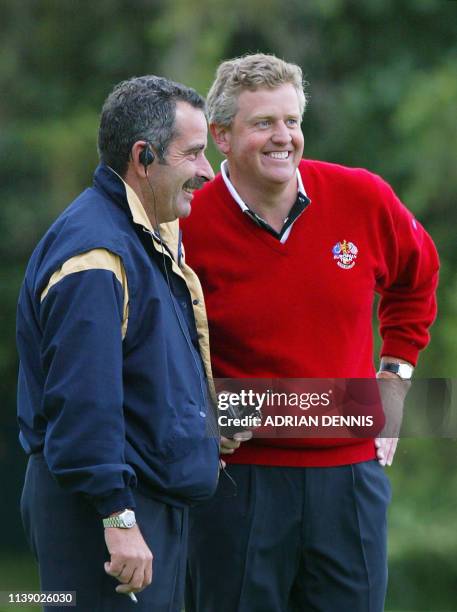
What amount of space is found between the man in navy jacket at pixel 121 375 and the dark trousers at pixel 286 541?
331 mm

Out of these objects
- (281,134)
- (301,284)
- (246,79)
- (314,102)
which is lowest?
(301,284)

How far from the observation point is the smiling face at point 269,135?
2.67 meters

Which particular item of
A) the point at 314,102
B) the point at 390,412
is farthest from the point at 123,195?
the point at 314,102

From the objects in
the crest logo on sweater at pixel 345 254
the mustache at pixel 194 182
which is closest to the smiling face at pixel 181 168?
the mustache at pixel 194 182

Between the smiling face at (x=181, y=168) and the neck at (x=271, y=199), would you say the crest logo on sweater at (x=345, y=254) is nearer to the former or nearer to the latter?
the neck at (x=271, y=199)

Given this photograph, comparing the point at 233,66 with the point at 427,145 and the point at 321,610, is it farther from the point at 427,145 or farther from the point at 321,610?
the point at 427,145

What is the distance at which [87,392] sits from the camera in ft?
6.84

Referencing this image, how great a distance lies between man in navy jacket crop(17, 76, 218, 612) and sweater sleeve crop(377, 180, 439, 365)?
62cm

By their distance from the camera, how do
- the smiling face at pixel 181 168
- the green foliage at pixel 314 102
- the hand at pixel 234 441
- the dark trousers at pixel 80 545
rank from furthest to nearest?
the green foliage at pixel 314 102
the hand at pixel 234 441
the smiling face at pixel 181 168
the dark trousers at pixel 80 545

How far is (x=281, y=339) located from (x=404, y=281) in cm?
47

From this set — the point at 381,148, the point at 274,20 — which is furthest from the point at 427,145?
the point at 274,20

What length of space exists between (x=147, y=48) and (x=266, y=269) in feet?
19.5

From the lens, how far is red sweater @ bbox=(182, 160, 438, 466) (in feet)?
8.65

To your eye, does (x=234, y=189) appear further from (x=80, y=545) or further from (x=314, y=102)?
(x=314, y=102)
